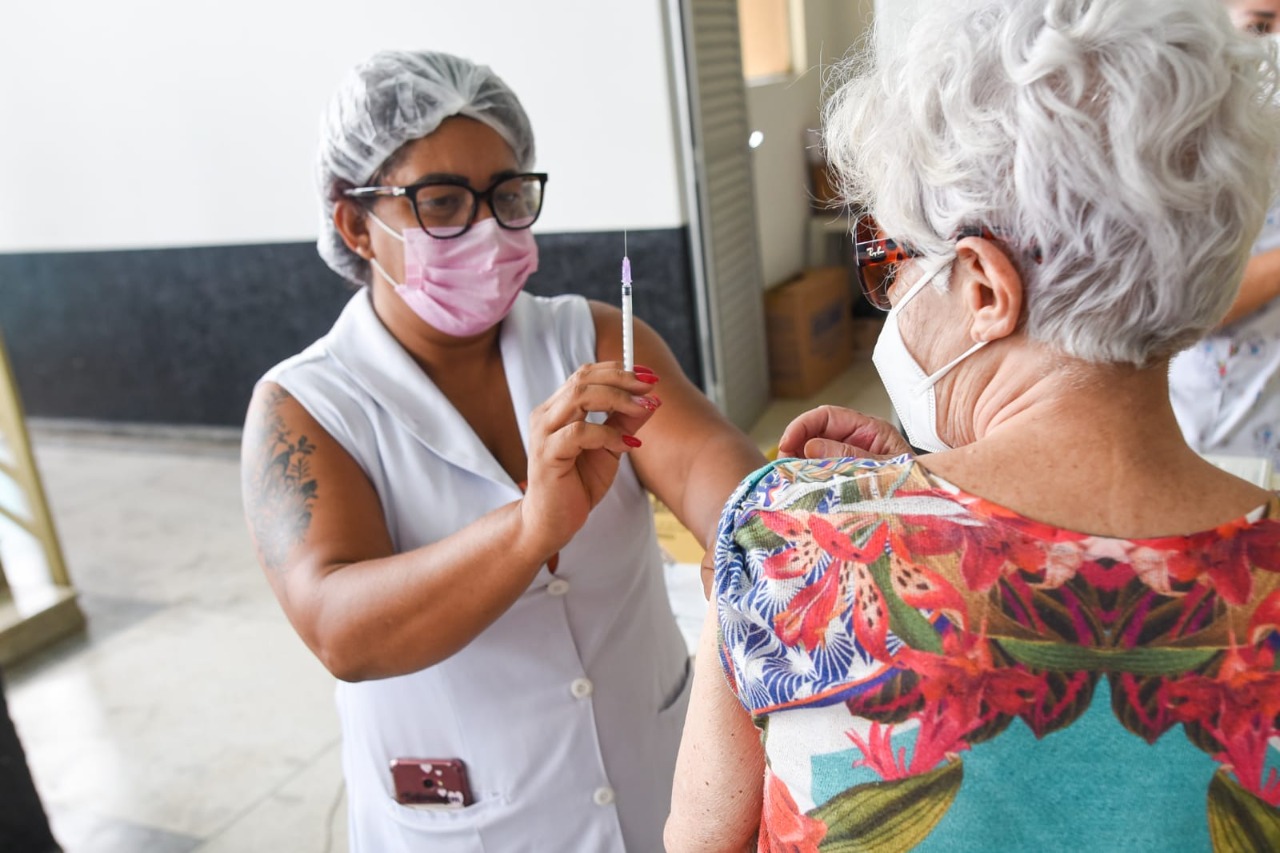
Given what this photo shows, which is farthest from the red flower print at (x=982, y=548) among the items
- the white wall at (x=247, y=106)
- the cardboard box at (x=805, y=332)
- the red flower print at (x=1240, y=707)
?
the cardboard box at (x=805, y=332)

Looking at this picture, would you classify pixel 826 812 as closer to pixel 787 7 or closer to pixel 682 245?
pixel 682 245

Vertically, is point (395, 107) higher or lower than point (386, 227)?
higher

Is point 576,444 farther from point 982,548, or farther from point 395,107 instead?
point 395,107

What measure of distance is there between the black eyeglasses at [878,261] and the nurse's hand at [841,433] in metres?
0.19

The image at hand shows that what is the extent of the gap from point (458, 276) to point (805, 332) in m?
3.49

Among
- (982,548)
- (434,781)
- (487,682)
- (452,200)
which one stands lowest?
(434,781)

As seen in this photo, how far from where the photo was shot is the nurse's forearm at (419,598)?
1.12 meters

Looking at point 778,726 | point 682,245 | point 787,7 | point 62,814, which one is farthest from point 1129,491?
point 787,7

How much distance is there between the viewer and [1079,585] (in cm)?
67

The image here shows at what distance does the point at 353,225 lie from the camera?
1484 millimetres

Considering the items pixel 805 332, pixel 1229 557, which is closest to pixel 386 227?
pixel 1229 557

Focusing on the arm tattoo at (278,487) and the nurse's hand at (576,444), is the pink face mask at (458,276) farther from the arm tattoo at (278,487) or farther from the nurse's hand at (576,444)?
the nurse's hand at (576,444)

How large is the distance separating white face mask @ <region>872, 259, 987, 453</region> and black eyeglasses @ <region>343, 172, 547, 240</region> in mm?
711

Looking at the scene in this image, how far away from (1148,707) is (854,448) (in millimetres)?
444
